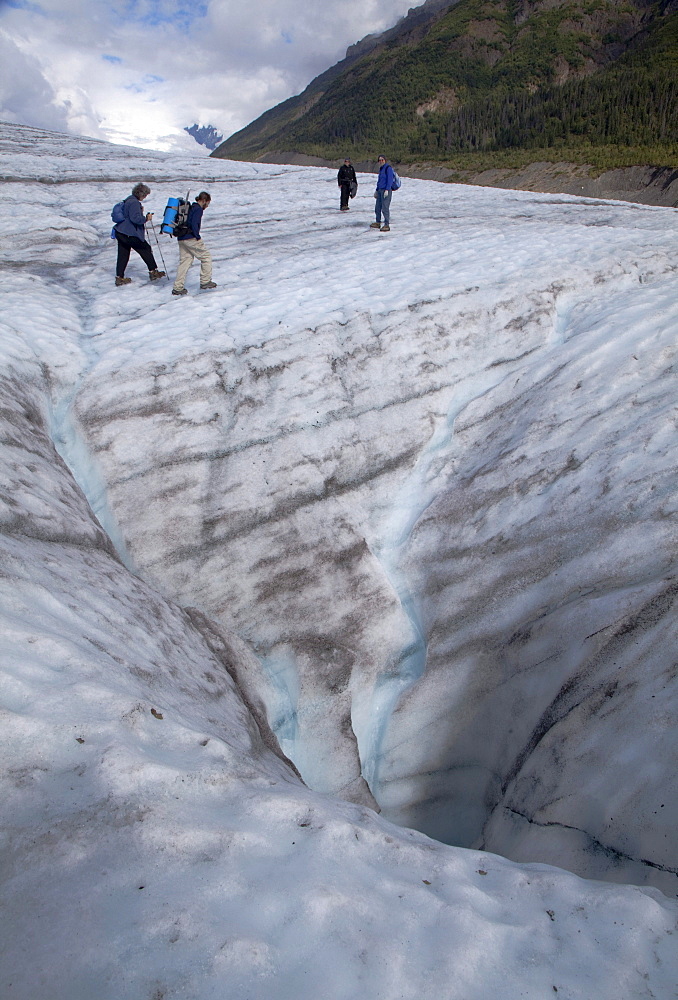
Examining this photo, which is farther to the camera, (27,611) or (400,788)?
(400,788)

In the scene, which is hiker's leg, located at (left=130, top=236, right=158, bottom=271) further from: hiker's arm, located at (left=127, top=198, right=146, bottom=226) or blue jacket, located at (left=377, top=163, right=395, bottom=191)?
blue jacket, located at (left=377, top=163, right=395, bottom=191)

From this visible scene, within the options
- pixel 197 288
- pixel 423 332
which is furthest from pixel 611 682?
pixel 197 288

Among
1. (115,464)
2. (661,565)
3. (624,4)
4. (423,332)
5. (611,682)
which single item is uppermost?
(624,4)

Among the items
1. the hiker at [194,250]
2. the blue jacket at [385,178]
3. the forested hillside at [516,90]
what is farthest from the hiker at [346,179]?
the forested hillside at [516,90]

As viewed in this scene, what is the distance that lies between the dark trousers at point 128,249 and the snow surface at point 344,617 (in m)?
0.50

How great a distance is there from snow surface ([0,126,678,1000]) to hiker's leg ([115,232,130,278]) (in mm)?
450

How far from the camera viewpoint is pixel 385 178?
414 inches

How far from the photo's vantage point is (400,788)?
4.71m

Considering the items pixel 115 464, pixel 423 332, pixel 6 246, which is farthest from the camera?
pixel 6 246

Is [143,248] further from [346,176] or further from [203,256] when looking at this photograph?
[346,176]

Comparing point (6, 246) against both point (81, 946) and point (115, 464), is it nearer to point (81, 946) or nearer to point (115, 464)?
point (115, 464)

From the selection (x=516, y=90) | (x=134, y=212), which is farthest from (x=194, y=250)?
(x=516, y=90)

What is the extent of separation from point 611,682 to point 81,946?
3323 mm

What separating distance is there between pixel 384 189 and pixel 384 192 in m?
0.13
